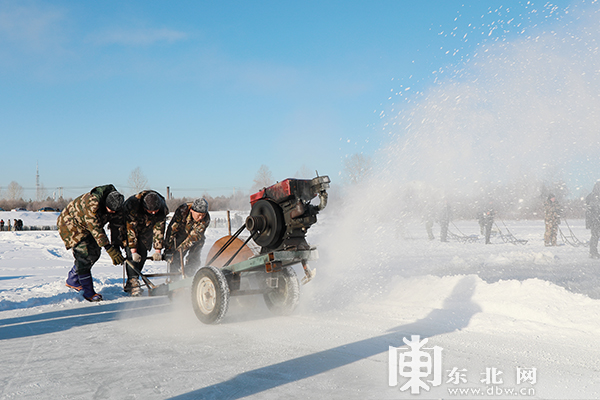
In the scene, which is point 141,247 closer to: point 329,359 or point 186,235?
point 186,235

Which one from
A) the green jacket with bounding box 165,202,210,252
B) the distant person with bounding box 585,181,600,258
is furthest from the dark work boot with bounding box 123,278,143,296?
the distant person with bounding box 585,181,600,258

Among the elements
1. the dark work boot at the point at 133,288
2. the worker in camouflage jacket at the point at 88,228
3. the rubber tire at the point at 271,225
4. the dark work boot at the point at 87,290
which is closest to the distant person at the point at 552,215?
the rubber tire at the point at 271,225

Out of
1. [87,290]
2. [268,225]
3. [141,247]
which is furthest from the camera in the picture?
[141,247]

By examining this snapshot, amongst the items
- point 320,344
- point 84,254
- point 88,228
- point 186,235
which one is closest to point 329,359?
point 320,344

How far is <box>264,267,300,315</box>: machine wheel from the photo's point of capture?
5.41m

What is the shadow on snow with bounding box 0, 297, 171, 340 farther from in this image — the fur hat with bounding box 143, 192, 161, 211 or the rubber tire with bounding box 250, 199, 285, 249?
the rubber tire with bounding box 250, 199, 285, 249

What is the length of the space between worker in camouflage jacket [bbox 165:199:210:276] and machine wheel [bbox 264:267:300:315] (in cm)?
212

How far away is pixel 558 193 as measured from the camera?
23.4 metres

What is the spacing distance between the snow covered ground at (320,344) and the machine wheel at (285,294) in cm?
15

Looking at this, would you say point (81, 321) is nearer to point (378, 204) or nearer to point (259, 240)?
point (259, 240)

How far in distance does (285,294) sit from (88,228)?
354 cm

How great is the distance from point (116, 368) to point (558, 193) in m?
25.6

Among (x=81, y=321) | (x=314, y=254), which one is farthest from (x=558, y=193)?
(x=81, y=321)

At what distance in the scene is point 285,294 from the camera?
5.49 metres
